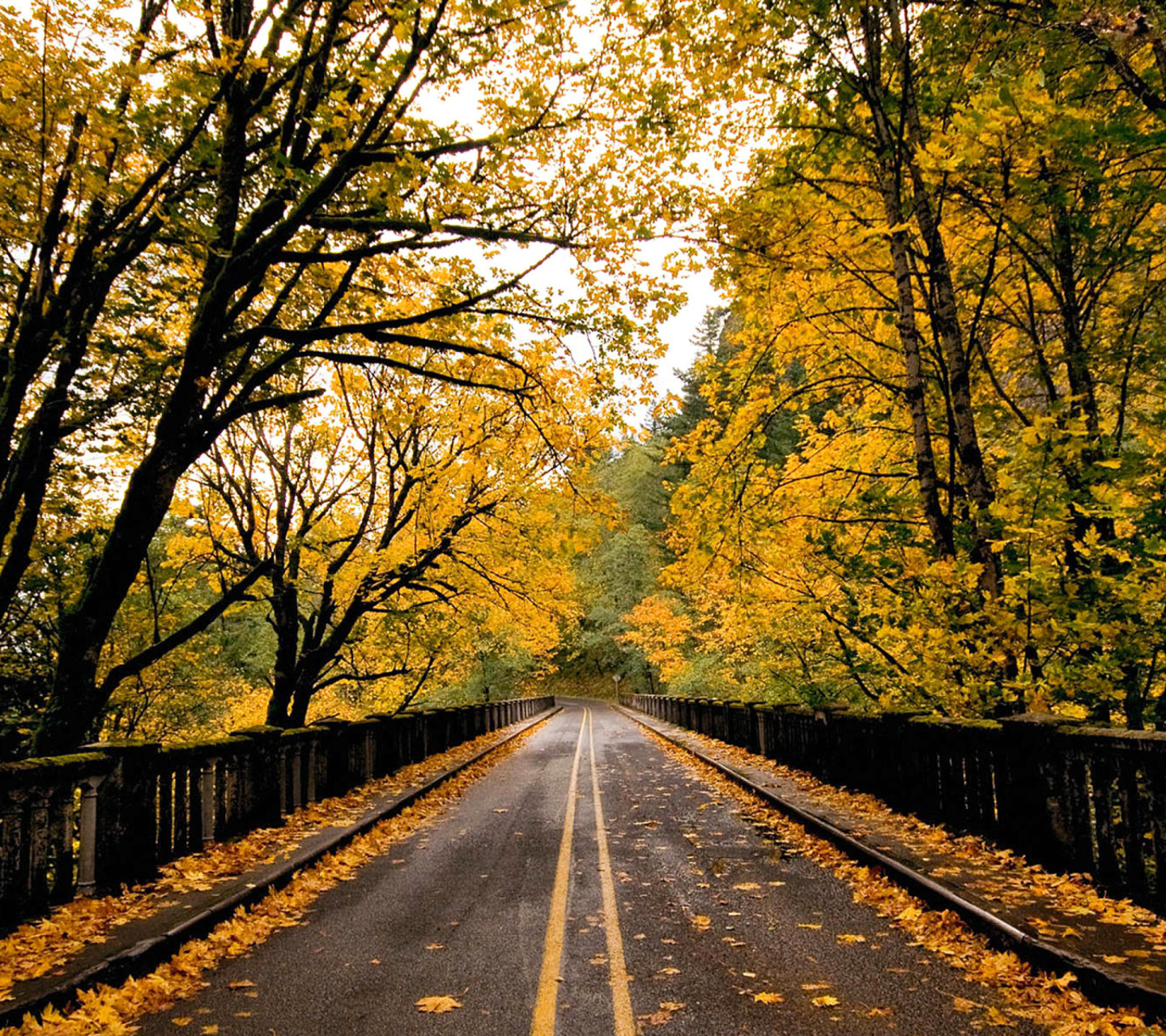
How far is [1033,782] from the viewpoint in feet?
21.0

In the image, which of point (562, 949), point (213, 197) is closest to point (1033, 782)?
point (562, 949)

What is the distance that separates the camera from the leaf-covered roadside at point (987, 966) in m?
3.74

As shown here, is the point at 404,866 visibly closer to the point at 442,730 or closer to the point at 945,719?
the point at 945,719

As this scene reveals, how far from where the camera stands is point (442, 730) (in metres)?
20.5

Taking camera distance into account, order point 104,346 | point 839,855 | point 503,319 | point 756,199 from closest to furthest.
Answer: point 839,855 < point 104,346 < point 756,199 < point 503,319

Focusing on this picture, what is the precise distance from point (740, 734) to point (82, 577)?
1512cm

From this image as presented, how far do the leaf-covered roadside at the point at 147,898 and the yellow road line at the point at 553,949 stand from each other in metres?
2.95

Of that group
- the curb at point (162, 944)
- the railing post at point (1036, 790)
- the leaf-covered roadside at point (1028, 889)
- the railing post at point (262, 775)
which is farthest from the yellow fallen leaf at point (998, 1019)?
the railing post at point (262, 775)

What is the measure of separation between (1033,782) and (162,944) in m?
7.02

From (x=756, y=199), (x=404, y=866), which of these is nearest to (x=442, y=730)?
(x=404, y=866)

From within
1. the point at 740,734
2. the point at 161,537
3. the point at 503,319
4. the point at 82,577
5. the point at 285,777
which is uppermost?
the point at 503,319

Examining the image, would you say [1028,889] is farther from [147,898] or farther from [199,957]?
[147,898]

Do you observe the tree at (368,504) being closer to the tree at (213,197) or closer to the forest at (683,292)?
the forest at (683,292)

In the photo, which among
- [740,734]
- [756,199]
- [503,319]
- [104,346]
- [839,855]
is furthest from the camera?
[740,734]
